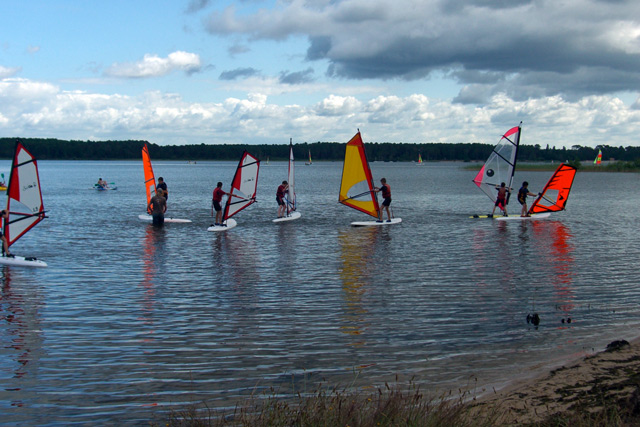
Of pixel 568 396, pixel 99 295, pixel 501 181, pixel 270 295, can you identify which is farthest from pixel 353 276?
pixel 501 181

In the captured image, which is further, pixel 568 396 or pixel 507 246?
pixel 507 246

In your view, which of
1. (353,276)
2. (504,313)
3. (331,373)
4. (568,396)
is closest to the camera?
(568,396)

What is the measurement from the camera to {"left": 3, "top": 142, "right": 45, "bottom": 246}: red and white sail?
54.7 feet

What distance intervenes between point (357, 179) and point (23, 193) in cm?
1412

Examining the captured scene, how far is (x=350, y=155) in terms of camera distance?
2636cm

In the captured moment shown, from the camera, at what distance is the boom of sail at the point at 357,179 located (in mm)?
26359

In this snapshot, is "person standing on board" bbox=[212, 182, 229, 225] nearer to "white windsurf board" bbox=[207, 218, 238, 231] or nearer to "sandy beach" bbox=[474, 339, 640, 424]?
"white windsurf board" bbox=[207, 218, 238, 231]

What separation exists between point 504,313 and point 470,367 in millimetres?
3297

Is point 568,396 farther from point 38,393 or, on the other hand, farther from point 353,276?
point 353,276

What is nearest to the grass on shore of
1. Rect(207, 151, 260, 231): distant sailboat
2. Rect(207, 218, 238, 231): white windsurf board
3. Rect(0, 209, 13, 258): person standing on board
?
Rect(0, 209, 13, 258): person standing on board

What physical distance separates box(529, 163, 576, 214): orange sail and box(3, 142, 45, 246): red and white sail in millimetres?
23198

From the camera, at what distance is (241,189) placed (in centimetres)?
2623

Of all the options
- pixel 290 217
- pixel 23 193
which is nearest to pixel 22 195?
pixel 23 193

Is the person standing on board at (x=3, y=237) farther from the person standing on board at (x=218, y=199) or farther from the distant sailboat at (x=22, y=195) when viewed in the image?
the person standing on board at (x=218, y=199)
